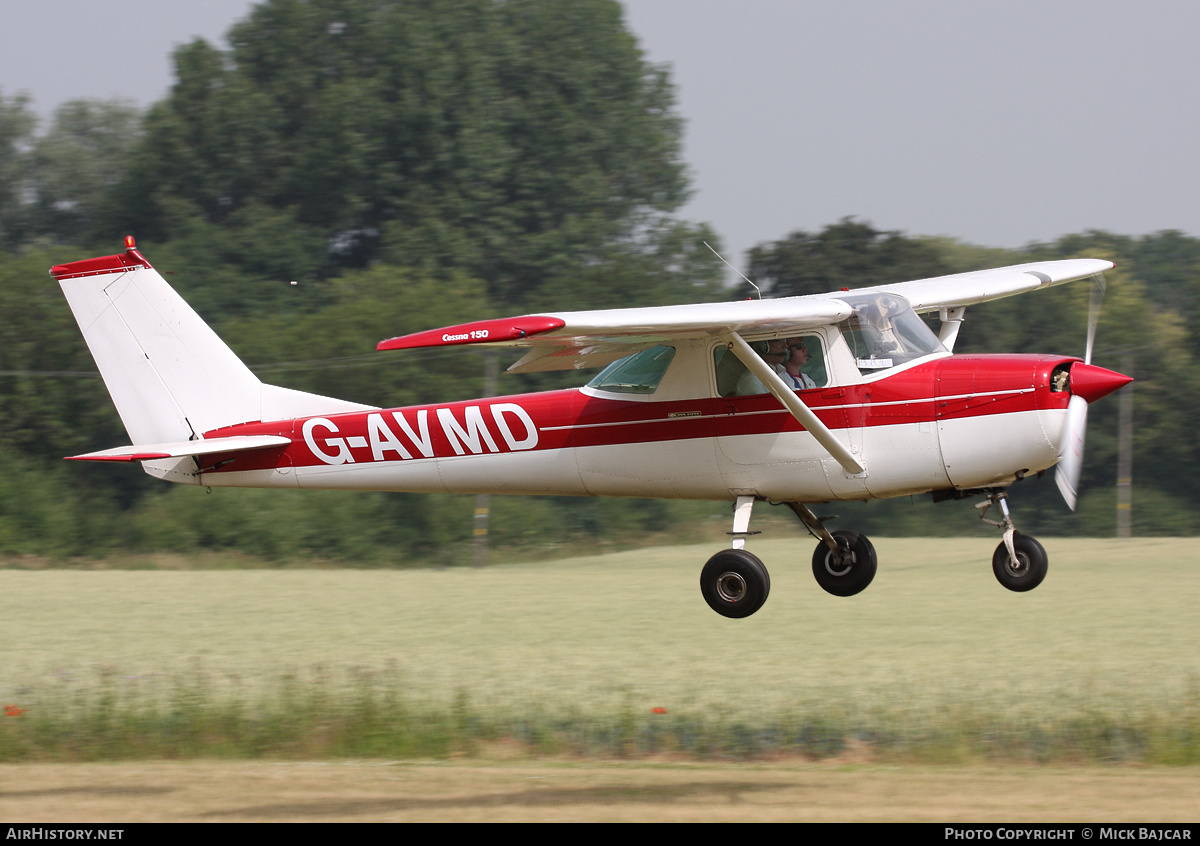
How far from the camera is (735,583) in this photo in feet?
37.8

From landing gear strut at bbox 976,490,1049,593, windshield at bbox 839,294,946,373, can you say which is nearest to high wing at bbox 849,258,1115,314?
windshield at bbox 839,294,946,373

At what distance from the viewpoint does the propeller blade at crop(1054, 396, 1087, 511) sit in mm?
10773

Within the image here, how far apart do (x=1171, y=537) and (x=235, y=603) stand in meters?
30.4

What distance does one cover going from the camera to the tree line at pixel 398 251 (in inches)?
1697

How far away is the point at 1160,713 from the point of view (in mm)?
18422

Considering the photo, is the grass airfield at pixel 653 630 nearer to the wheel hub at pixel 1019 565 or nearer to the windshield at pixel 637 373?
the wheel hub at pixel 1019 565

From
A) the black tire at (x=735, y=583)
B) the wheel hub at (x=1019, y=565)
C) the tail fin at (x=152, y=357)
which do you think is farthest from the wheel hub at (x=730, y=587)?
the tail fin at (x=152, y=357)

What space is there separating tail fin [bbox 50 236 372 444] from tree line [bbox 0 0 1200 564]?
27.5m

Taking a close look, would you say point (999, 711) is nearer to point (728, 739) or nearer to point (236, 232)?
point (728, 739)

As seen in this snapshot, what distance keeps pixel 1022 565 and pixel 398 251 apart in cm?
4844

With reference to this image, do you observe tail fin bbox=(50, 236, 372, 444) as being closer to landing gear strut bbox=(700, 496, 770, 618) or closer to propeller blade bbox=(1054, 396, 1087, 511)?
landing gear strut bbox=(700, 496, 770, 618)

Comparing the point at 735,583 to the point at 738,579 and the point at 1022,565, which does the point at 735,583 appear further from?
the point at 1022,565

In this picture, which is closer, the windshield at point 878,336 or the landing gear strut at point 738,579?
the windshield at point 878,336

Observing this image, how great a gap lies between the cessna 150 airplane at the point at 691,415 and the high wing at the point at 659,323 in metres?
0.02
